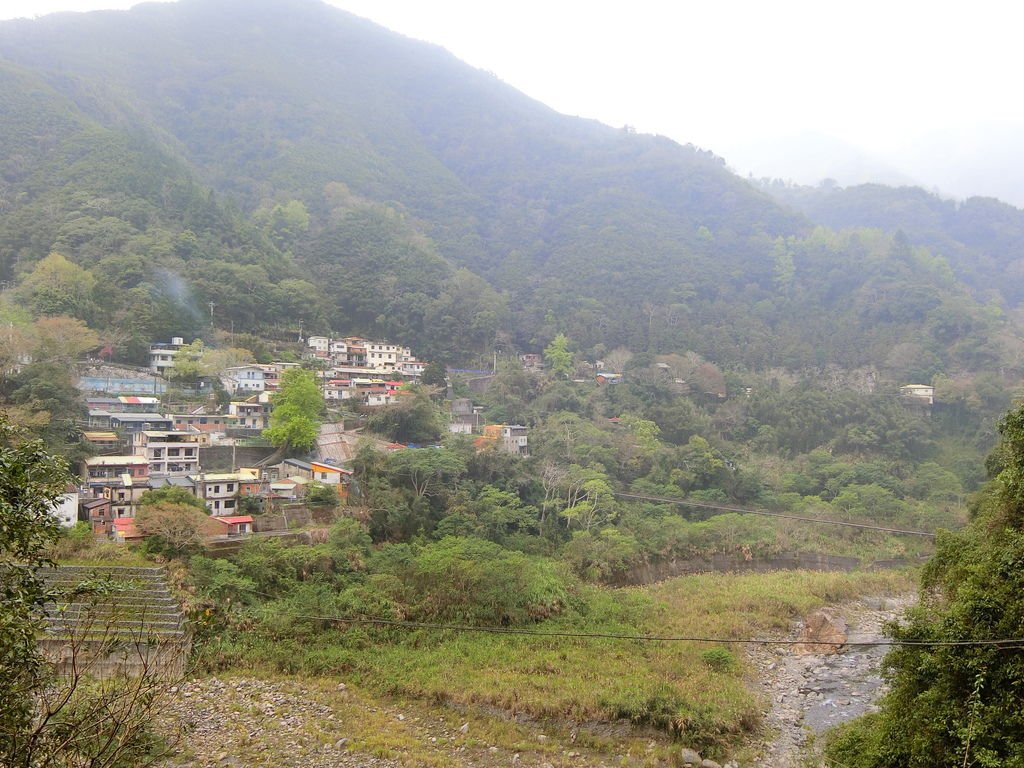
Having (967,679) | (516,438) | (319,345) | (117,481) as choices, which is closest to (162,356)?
(319,345)

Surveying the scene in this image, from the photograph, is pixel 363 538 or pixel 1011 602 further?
pixel 363 538

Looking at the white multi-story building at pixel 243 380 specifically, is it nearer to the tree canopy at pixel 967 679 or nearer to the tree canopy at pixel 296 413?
the tree canopy at pixel 296 413

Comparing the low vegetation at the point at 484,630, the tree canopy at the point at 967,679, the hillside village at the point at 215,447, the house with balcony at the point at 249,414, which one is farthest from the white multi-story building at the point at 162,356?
the tree canopy at the point at 967,679

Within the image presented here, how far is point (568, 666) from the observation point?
12.5m

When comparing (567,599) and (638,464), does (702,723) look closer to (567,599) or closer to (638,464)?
(567,599)

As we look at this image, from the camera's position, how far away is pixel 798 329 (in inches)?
1806

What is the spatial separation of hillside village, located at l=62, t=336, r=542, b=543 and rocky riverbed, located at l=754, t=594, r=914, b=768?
1205 cm

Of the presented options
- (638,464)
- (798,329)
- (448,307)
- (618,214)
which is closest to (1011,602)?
(638,464)

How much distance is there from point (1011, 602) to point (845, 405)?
28.3 m

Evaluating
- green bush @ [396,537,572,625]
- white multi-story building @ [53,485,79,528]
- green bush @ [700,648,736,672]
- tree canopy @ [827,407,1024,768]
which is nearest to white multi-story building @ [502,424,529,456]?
green bush @ [396,537,572,625]

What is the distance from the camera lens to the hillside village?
16.1 metres

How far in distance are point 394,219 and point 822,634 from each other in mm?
42722

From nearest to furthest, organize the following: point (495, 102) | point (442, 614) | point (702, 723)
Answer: point (702, 723) < point (442, 614) < point (495, 102)

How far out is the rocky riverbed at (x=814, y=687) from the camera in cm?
1073
